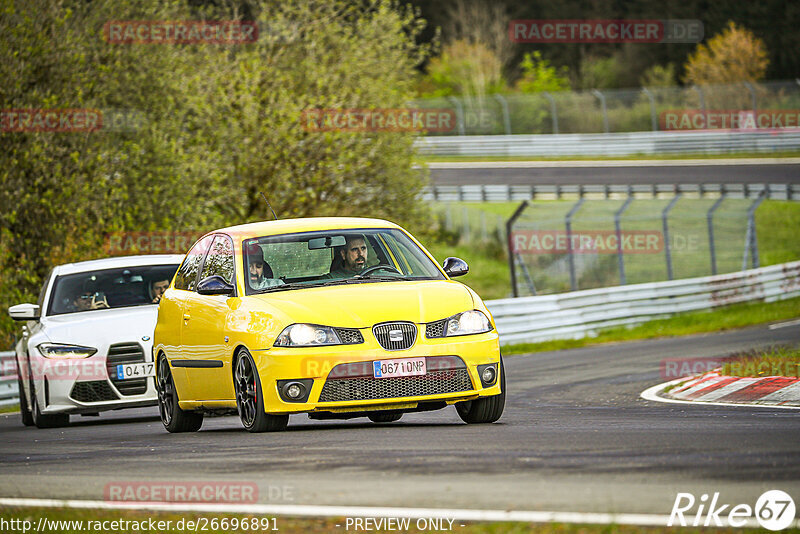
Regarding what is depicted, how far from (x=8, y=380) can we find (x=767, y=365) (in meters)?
10.3

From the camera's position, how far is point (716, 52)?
6800cm

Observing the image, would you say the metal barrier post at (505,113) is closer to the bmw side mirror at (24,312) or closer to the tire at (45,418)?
the bmw side mirror at (24,312)

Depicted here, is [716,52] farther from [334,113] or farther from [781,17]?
[334,113]

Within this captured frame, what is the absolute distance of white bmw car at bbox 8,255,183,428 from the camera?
13.2 meters

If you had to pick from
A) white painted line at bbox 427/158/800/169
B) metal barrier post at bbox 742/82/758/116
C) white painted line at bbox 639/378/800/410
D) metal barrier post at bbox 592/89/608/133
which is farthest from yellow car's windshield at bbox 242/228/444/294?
metal barrier post at bbox 592/89/608/133

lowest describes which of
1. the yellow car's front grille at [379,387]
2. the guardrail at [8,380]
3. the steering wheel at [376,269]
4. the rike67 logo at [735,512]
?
the guardrail at [8,380]

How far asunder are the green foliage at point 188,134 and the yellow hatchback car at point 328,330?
45.0 feet

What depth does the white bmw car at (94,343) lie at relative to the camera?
13.2 meters

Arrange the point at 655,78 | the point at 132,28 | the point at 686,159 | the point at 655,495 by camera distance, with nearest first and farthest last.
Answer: the point at 655,495 < the point at 132,28 < the point at 686,159 < the point at 655,78

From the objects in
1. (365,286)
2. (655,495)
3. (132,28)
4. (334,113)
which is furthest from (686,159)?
(655,495)

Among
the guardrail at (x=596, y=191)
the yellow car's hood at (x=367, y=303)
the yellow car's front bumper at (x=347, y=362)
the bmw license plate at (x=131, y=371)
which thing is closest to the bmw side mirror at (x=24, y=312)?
the bmw license plate at (x=131, y=371)

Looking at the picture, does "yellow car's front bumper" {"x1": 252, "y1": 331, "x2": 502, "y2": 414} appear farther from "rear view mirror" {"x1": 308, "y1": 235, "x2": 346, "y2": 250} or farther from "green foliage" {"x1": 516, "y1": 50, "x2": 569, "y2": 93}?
"green foliage" {"x1": 516, "y1": 50, "x2": 569, "y2": 93}

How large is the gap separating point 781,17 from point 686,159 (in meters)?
28.3

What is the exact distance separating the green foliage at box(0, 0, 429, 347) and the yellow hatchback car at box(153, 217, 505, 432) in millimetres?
13720
